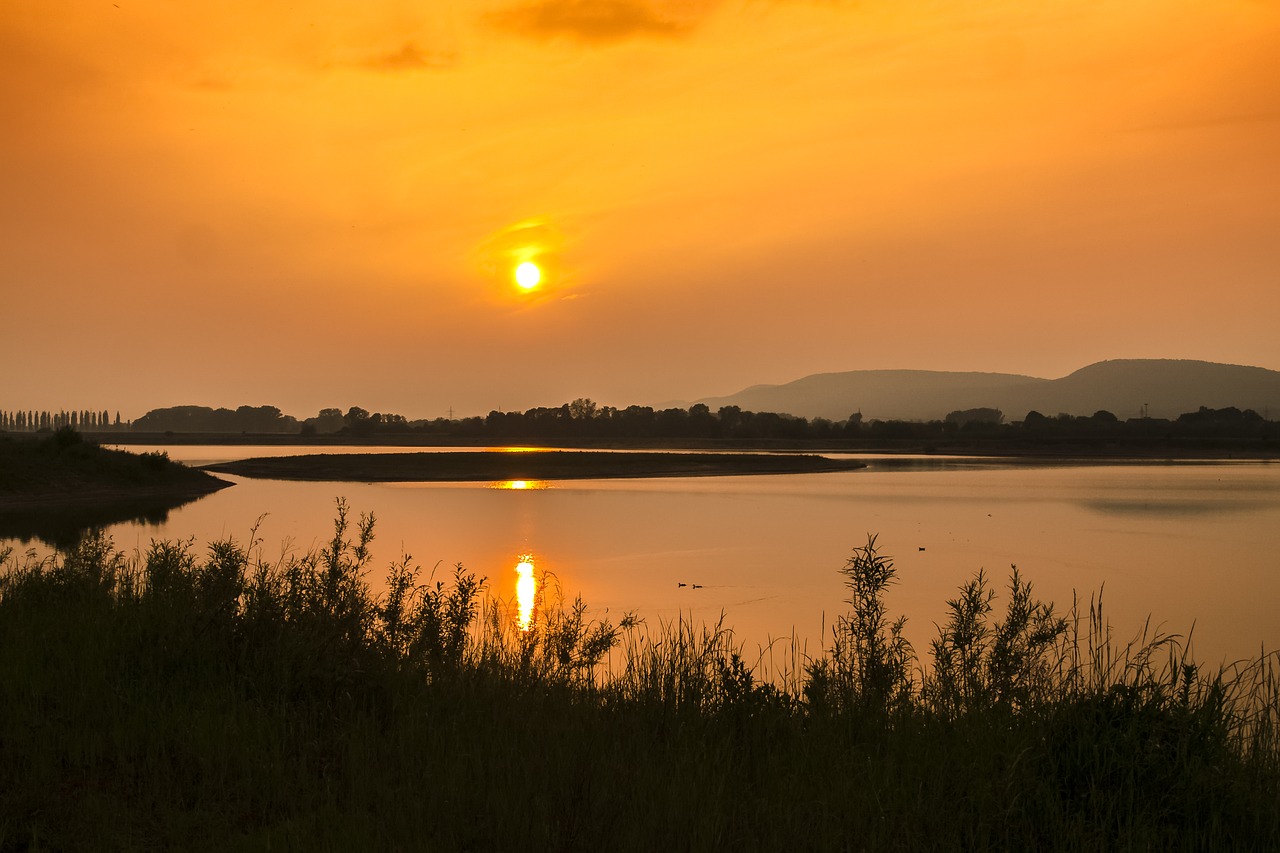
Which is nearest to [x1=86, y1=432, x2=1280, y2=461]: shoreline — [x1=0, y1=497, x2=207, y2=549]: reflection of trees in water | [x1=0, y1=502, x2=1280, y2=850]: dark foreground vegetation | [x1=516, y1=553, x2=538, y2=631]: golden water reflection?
[x1=0, y1=497, x2=207, y2=549]: reflection of trees in water

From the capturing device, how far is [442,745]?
6891mm

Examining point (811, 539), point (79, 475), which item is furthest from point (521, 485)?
point (811, 539)

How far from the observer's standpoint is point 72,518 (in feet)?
126

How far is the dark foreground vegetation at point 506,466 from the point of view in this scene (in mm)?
76750

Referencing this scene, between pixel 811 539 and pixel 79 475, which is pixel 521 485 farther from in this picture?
pixel 811 539

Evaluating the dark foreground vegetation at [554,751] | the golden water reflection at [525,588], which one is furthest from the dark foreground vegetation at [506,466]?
the dark foreground vegetation at [554,751]

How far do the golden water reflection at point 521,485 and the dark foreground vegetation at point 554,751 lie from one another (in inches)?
2188

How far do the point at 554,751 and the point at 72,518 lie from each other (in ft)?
125

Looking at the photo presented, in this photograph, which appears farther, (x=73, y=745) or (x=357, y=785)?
(x=73, y=745)

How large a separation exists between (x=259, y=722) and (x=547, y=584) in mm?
17780

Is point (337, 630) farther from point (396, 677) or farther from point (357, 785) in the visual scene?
point (357, 785)

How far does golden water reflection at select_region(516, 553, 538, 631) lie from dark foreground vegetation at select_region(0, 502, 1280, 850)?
8600 millimetres

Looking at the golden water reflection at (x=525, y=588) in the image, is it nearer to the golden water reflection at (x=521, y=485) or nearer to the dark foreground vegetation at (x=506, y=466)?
the golden water reflection at (x=521, y=485)

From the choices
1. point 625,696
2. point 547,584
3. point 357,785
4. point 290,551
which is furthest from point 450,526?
point 357,785
